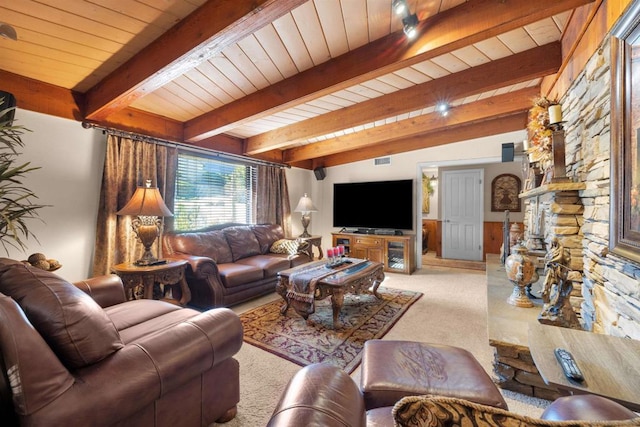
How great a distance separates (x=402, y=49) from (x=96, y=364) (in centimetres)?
249

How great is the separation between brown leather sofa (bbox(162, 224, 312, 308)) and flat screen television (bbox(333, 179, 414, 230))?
1.69 m

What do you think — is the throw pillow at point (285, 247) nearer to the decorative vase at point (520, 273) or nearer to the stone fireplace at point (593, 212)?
the decorative vase at point (520, 273)

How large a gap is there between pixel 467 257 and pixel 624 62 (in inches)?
211

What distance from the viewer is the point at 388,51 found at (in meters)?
2.05

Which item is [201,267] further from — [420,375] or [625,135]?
[625,135]

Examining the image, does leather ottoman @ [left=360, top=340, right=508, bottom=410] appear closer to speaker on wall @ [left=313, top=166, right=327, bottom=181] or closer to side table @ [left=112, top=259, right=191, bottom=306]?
side table @ [left=112, top=259, right=191, bottom=306]

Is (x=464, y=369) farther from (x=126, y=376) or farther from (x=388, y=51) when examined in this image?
(x=388, y=51)

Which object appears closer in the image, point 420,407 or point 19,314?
point 420,407

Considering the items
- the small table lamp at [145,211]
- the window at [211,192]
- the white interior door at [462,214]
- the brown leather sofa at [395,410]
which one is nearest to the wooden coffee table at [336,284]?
the small table lamp at [145,211]

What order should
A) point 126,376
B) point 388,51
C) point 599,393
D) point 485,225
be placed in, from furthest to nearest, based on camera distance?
point 485,225 < point 388,51 < point 126,376 < point 599,393

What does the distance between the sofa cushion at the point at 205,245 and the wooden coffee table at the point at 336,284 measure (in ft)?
3.65

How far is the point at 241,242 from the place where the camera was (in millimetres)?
3977

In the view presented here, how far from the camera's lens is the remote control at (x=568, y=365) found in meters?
0.88

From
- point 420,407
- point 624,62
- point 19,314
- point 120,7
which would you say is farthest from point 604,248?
point 120,7
